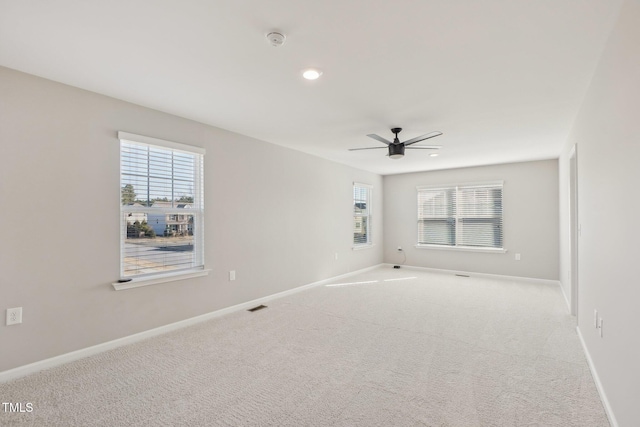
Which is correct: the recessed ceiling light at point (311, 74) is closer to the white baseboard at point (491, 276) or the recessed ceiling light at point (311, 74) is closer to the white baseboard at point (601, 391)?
the white baseboard at point (601, 391)

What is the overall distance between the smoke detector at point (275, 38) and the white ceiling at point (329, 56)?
0.04m

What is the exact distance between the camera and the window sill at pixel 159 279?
305 cm

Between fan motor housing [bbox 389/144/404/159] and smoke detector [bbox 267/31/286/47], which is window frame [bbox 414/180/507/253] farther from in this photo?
smoke detector [bbox 267/31/286/47]

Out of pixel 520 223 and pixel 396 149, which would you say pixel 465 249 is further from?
pixel 396 149

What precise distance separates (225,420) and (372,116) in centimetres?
312

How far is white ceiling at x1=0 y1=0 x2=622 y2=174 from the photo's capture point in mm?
1733

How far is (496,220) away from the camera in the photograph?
6.43 meters

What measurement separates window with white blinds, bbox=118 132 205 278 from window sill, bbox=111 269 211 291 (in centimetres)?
8

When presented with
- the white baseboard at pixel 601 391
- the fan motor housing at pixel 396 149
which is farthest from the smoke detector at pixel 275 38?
the white baseboard at pixel 601 391

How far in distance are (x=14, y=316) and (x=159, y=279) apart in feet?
3.75

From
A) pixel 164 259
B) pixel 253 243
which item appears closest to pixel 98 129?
pixel 164 259

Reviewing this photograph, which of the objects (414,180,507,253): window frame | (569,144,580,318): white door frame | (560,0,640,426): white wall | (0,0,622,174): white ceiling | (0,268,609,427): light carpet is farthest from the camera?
(414,180,507,253): window frame

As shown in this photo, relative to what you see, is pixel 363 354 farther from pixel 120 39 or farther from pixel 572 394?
pixel 120 39

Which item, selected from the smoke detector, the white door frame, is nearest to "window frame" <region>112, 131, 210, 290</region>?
the smoke detector
